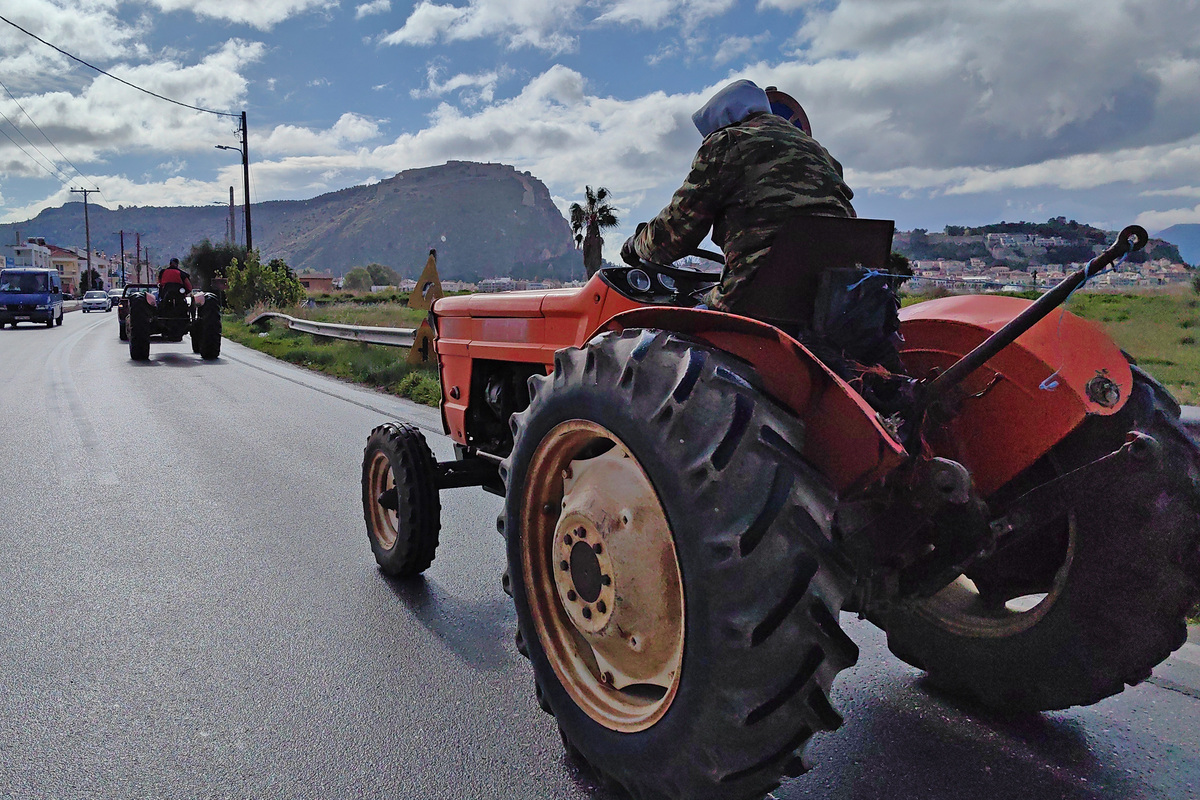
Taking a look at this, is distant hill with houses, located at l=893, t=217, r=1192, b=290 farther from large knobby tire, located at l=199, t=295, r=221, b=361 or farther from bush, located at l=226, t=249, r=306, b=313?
bush, located at l=226, t=249, r=306, b=313

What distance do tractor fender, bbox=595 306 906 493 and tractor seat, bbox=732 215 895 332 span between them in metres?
0.38

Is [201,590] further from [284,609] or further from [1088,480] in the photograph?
[1088,480]

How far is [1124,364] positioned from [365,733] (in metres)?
2.57

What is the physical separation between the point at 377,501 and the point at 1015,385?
120 inches

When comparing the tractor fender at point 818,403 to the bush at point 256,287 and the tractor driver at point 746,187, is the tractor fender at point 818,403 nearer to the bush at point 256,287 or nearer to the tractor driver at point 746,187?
the tractor driver at point 746,187

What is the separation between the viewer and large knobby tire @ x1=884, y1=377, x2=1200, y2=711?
225 centimetres

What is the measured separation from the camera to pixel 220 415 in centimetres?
928

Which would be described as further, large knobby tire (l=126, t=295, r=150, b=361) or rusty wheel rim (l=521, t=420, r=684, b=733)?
large knobby tire (l=126, t=295, r=150, b=361)

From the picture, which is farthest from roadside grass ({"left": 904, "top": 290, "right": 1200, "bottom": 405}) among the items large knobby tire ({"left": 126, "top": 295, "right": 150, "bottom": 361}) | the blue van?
the blue van

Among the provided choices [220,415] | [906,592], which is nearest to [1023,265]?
[906,592]

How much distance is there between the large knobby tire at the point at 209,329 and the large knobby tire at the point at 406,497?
1402cm

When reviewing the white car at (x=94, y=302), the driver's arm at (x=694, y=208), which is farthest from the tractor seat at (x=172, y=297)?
the white car at (x=94, y=302)

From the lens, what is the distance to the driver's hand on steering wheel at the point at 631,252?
296 cm

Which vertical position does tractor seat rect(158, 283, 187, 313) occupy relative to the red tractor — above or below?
above
